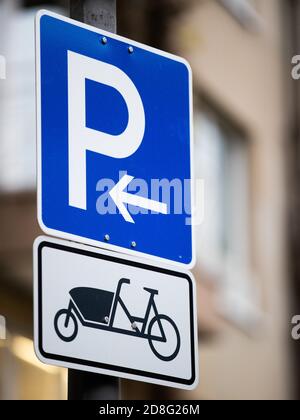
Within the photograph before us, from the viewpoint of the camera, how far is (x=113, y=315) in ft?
12.8

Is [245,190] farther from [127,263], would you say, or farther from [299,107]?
[127,263]

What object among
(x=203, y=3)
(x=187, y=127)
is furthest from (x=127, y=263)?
(x=203, y=3)

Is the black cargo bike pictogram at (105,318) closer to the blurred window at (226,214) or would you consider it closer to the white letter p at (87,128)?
the white letter p at (87,128)

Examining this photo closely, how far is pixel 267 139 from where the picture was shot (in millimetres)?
14844

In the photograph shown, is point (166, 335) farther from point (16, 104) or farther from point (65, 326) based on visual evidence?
point (16, 104)

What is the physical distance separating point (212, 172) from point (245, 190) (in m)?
0.98

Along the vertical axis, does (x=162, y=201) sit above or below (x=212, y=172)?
below

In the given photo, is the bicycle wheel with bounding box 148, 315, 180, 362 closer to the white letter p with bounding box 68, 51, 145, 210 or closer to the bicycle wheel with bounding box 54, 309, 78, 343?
the bicycle wheel with bounding box 54, 309, 78, 343

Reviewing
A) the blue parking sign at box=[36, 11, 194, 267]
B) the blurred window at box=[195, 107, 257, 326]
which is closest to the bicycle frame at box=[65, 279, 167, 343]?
the blue parking sign at box=[36, 11, 194, 267]

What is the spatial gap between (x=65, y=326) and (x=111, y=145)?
0.62 metres

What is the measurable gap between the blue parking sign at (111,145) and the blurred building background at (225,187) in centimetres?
578

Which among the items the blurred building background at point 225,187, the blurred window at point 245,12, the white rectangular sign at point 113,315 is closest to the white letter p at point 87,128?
the white rectangular sign at point 113,315

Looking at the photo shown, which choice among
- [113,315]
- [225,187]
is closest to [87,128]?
[113,315]

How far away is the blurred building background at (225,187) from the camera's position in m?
10.2
